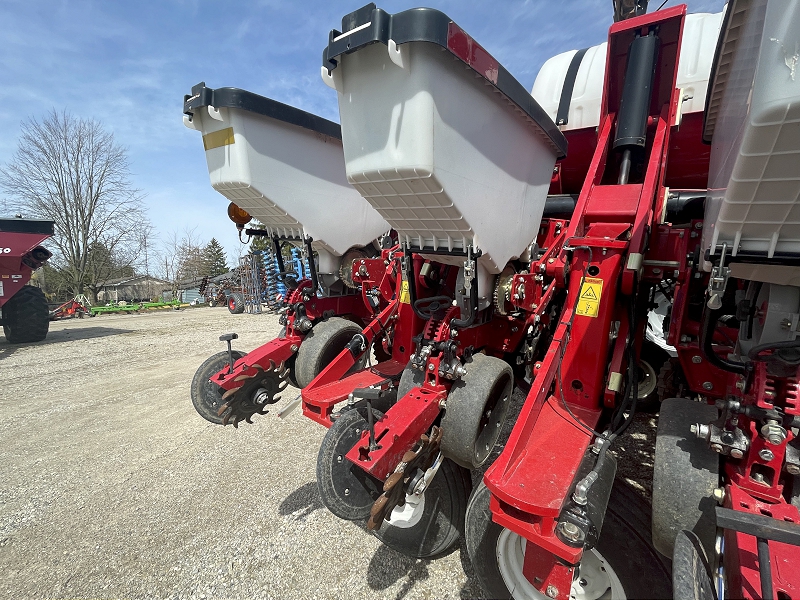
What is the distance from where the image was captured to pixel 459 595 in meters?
2.13

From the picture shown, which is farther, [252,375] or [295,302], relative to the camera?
[295,302]

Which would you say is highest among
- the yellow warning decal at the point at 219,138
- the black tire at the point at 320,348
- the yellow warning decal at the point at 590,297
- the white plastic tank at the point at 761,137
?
the yellow warning decal at the point at 219,138

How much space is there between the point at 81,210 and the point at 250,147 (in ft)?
90.5

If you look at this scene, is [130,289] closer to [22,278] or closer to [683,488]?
[22,278]

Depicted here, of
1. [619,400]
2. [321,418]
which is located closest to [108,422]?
[321,418]

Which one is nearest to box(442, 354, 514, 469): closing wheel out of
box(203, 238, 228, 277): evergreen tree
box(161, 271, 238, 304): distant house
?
box(161, 271, 238, 304): distant house

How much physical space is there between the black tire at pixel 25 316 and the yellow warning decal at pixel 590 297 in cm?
1189

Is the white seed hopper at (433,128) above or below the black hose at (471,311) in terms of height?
above

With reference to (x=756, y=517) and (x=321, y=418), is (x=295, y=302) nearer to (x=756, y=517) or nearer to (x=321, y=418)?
(x=321, y=418)

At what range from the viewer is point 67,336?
10562 mm

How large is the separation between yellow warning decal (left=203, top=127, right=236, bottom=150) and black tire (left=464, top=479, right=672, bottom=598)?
2623 millimetres

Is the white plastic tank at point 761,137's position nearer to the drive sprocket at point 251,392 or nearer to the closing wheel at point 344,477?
the closing wheel at point 344,477

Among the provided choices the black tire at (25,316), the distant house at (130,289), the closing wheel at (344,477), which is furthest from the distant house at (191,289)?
the closing wheel at (344,477)

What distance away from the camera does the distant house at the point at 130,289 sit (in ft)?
99.4
